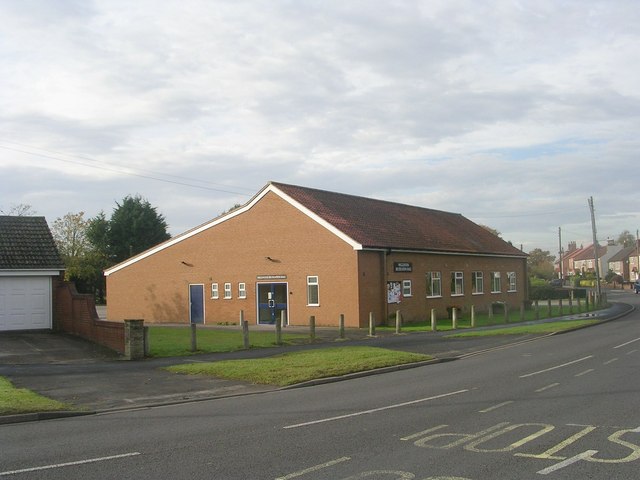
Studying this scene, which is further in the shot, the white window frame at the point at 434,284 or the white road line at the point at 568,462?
the white window frame at the point at 434,284

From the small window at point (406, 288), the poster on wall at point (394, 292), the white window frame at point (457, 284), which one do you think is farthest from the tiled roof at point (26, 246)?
the white window frame at point (457, 284)

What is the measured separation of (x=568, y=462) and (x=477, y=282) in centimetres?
3620

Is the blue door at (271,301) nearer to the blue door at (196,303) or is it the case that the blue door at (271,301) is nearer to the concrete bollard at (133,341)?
the blue door at (196,303)

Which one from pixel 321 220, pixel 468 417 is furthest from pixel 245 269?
pixel 468 417

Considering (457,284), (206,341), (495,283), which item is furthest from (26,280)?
(495,283)

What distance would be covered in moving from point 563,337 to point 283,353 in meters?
11.4

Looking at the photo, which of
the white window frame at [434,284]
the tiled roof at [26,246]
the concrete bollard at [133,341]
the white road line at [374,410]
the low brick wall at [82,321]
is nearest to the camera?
the white road line at [374,410]

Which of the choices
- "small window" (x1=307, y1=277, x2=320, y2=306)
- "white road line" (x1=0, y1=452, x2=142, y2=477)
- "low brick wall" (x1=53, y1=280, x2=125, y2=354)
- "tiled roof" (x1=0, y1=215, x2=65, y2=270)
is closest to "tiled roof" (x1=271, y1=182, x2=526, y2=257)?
"small window" (x1=307, y1=277, x2=320, y2=306)

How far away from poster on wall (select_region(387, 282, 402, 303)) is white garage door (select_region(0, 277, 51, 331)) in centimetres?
1555

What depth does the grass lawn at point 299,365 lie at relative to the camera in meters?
15.1

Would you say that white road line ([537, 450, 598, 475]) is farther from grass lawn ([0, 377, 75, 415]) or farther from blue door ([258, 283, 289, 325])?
blue door ([258, 283, 289, 325])

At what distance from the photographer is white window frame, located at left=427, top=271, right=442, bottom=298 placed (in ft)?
120

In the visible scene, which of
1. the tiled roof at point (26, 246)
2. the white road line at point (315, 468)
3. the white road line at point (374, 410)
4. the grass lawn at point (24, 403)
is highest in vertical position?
the tiled roof at point (26, 246)

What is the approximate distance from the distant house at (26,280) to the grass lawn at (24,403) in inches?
549
